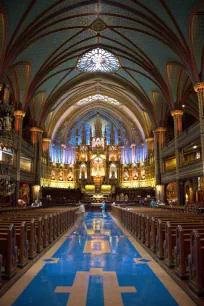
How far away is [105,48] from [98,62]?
13.1 ft

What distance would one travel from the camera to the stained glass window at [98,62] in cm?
3133

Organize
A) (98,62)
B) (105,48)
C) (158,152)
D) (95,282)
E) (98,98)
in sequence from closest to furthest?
1. (95,282)
2. (105,48)
3. (98,62)
4. (158,152)
5. (98,98)

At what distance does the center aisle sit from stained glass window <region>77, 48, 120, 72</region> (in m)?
27.1

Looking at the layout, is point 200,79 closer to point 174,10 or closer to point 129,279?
point 174,10

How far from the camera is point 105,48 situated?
2909 centimetres

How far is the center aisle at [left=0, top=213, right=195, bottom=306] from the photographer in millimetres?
4551

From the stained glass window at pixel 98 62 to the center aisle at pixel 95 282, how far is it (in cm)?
2706

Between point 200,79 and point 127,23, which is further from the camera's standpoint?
point 127,23

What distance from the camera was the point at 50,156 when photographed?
40.7 metres

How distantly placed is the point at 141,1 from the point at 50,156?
2623cm

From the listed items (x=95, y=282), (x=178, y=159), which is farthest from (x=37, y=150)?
(x=95, y=282)

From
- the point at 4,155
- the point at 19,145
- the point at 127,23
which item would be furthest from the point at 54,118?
the point at 127,23

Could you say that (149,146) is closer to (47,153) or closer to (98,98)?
(98,98)

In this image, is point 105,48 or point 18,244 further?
point 105,48
